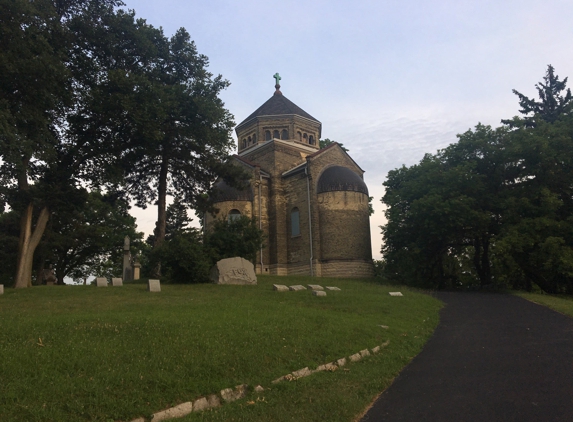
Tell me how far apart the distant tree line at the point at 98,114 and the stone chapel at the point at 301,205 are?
20.6ft

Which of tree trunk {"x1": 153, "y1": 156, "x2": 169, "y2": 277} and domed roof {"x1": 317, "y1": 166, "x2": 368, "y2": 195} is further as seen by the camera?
domed roof {"x1": 317, "y1": 166, "x2": 368, "y2": 195}

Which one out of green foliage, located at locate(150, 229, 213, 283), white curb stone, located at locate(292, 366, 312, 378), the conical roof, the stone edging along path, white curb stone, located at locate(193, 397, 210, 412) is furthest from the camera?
the conical roof

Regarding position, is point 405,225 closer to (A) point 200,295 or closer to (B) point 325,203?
(B) point 325,203

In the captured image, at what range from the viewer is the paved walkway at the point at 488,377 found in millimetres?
6746

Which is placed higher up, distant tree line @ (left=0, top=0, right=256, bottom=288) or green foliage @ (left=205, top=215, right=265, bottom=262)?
distant tree line @ (left=0, top=0, right=256, bottom=288)

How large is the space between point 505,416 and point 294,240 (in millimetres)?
28093

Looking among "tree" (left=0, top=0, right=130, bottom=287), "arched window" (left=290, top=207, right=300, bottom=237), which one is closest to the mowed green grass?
"tree" (left=0, top=0, right=130, bottom=287)

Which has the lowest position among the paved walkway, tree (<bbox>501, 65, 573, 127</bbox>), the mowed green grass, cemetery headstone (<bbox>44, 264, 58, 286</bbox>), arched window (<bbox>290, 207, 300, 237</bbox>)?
the paved walkway

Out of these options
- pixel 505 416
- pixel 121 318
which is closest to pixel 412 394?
pixel 505 416

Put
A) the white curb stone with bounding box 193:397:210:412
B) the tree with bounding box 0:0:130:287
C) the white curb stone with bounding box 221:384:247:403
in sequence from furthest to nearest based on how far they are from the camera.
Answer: the tree with bounding box 0:0:130:287 → the white curb stone with bounding box 221:384:247:403 → the white curb stone with bounding box 193:397:210:412

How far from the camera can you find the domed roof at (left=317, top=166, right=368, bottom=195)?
110ft

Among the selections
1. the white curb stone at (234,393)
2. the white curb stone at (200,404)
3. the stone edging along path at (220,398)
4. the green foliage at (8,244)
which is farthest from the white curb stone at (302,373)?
the green foliage at (8,244)

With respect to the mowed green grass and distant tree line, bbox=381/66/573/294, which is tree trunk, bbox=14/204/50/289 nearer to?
the mowed green grass

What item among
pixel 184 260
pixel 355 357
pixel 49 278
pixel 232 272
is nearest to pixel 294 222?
pixel 232 272
